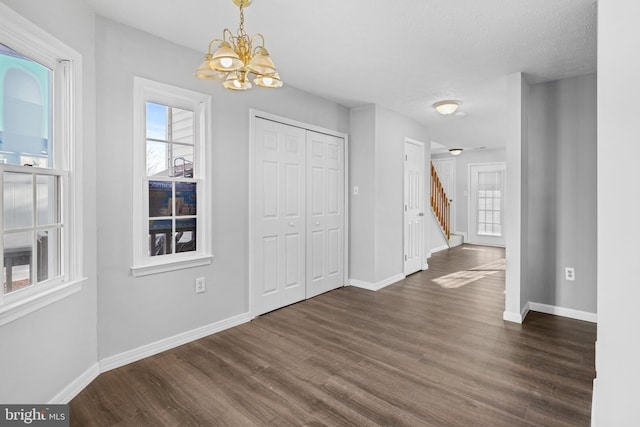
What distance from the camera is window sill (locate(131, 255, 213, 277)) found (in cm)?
251

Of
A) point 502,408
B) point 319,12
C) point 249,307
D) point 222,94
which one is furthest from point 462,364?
point 222,94

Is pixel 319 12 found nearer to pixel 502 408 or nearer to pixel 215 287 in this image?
pixel 215 287

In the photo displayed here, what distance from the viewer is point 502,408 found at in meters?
1.94

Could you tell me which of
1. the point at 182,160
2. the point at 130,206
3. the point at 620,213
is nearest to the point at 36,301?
the point at 130,206

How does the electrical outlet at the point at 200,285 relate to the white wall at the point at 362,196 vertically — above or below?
below

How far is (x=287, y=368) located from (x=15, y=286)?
1.67m

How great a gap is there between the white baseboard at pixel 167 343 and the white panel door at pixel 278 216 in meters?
0.32

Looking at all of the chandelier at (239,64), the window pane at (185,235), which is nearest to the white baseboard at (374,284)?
the window pane at (185,235)

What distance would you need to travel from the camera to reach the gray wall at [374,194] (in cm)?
437

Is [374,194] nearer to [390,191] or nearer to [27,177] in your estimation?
[390,191]

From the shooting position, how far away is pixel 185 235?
2.86 meters

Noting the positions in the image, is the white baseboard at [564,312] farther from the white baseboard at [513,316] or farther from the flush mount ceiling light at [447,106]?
the flush mount ceiling light at [447,106]

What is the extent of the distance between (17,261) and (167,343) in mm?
1256

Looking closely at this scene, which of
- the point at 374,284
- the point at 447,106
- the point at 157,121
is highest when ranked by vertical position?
the point at 447,106
